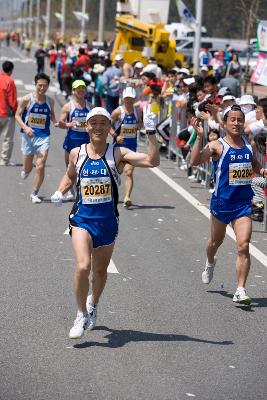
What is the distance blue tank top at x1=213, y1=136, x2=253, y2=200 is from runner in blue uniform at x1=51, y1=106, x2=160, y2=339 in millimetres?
1902

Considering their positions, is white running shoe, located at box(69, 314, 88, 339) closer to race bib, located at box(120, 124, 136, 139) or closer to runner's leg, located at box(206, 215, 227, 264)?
runner's leg, located at box(206, 215, 227, 264)

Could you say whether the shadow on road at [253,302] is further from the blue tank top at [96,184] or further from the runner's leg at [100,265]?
the blue tank top at [96,184]

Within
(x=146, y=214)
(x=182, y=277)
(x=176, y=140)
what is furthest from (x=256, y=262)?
(x=176, y=140)

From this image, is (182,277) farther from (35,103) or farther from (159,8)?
(159,8)

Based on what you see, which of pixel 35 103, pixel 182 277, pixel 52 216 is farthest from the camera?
pixel 35 103

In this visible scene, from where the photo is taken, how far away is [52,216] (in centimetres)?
1602

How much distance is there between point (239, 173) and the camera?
10.9m

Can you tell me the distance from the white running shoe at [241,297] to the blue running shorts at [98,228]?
1.95 m

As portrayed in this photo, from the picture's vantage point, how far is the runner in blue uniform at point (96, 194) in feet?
29.6

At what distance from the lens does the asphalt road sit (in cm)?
795

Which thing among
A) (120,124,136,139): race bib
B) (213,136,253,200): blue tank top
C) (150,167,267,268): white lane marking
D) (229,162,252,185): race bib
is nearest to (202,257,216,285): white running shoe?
(213,136,253,200): blue tank top

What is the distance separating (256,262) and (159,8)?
30.4 metres

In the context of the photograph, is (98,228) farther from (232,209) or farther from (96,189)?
(232,209)

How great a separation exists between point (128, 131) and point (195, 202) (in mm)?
1767
